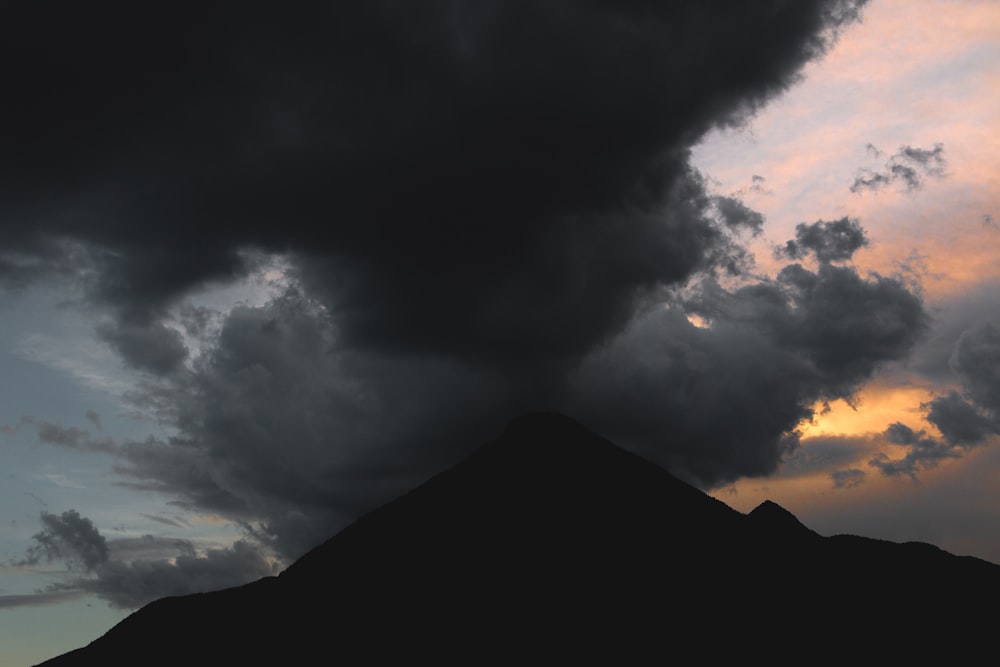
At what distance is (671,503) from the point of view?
256 ft

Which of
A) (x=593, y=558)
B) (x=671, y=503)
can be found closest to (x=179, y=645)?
(x=593, y=558)

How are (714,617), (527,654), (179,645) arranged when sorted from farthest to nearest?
(179,645)
(714,617)
(527,654)

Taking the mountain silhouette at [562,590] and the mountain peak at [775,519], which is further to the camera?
the mountain peak at [775,519]

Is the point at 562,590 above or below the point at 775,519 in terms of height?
below

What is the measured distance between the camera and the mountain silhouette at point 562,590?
62.6 m

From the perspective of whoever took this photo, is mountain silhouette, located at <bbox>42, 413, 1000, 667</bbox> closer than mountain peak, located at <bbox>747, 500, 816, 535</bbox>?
Yes

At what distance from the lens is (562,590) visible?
214 ft

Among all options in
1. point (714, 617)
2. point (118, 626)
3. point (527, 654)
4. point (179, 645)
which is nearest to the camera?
point (527, 654)

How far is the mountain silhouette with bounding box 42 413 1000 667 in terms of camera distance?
205 feet

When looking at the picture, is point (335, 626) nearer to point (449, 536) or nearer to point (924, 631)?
point (449, 536)

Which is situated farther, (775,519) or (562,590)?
(775,519)

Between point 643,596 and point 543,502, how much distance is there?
1284cm

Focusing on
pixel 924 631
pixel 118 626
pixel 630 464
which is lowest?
pixel 924 631

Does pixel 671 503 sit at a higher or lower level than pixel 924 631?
higher
